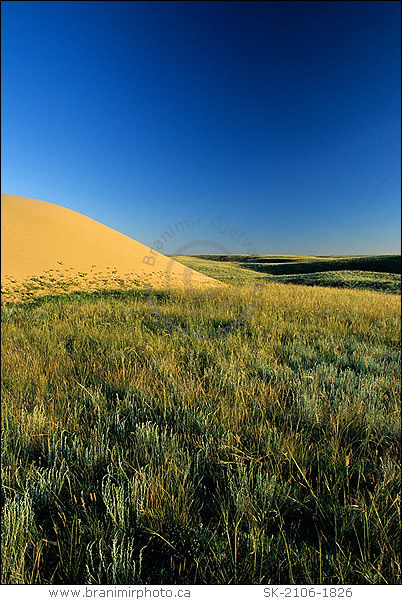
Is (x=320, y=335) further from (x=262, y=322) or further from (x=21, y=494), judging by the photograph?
(x=21, y=494)

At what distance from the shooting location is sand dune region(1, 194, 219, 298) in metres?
15.7

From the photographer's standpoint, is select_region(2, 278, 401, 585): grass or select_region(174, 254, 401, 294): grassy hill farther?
select_region(174, 254, 401, 294): grassy hill

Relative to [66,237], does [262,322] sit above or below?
below

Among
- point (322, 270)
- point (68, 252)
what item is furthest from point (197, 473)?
point (322, 270)

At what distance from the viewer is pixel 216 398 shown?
2.31m

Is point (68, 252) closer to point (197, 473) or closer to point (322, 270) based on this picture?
point (197, 473)

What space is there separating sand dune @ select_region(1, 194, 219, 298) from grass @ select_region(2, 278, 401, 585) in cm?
1054

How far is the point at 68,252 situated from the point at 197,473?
22153 mm

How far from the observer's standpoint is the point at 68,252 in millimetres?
20469

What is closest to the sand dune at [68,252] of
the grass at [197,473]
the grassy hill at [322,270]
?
the grassy hill at [322,270]

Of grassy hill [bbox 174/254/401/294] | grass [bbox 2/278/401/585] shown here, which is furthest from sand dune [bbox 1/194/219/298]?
grass [bbox 2/278/401/585]

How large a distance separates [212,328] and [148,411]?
300 centimetres

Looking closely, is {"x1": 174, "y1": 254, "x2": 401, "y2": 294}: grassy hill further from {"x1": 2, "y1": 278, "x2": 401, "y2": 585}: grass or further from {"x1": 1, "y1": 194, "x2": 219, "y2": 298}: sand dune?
{"x1": 2, "y1": 278, "x2": 401, "y2": 585}: grass
